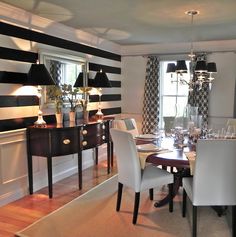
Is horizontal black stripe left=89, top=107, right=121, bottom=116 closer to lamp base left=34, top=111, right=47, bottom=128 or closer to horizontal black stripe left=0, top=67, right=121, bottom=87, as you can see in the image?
lamp base left=34, top=111, right=47, bottom=128

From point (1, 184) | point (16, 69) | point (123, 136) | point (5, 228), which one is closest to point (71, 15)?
point (16, 69)

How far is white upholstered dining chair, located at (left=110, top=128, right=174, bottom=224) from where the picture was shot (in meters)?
2.90

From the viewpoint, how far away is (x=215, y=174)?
99.8 inches

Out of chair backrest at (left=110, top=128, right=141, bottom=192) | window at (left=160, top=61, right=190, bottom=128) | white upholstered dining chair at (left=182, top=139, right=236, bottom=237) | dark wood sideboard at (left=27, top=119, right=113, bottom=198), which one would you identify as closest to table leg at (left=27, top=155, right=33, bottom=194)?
dark wood sideboard at (left=27, top=119, right=113, bottom=198)

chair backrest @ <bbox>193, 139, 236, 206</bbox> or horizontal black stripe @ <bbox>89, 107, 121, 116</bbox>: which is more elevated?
horizontal black stripe @ <bbox>89, 107, 121, 116</bbox>

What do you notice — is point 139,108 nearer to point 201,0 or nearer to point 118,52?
point 118,52

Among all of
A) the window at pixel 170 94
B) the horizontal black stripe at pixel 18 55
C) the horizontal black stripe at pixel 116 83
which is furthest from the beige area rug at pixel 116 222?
the horizontal black stripe at pixel 116 83

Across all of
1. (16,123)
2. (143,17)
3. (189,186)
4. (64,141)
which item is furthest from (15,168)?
(143,17)

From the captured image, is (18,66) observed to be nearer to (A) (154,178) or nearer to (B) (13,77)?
(B) (13,77)

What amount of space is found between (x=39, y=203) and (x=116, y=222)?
1.09 meters

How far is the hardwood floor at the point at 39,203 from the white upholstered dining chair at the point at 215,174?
66.7 inches

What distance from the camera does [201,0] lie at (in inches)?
124

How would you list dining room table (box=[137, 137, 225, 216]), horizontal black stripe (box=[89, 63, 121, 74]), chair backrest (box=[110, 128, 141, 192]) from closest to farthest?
dining room table (box=[137, 137, 225, 216])
chair backrest (box=[110, 128, 141, 192])
horizontal black stripe (box=[89, 63, 121, 74])

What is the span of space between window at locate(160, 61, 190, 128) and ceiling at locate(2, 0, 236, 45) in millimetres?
953
